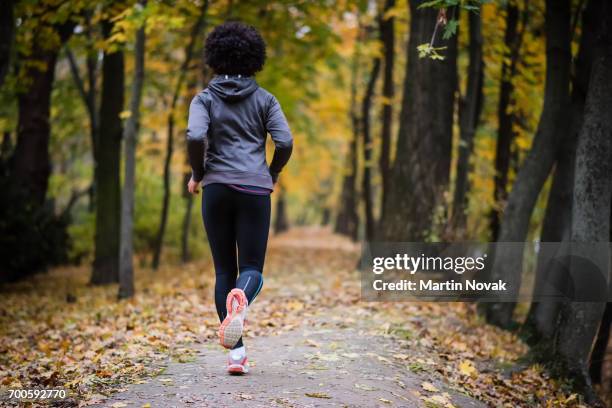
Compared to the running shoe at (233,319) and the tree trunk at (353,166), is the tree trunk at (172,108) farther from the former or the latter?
the running shoe at (233,319)

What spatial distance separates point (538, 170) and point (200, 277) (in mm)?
6522

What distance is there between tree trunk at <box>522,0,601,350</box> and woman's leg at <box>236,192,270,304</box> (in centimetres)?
485

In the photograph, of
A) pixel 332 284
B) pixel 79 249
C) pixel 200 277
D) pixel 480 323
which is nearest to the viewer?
pixel 480 323

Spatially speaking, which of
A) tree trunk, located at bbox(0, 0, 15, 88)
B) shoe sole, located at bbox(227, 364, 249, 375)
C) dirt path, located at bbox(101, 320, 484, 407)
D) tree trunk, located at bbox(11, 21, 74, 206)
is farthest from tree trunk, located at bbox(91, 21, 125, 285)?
shoe sole, located at bbox(227, 364, 249, 375)

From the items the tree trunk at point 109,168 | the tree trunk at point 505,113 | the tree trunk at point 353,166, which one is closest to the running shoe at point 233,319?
the tree trunk at point 505,113

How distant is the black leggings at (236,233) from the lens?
4.60 metres

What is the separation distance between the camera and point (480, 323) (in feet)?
29.9

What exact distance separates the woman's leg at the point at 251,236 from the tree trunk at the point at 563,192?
485cm

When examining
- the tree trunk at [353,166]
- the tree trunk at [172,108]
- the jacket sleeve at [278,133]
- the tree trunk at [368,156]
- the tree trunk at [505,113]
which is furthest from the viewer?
the tree trunk at [353,166]

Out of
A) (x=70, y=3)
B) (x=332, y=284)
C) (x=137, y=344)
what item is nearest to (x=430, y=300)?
(x=332, y=284)

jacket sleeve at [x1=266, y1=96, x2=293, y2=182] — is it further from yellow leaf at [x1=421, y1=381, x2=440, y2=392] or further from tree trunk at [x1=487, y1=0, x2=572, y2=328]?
tree trunk at [x1=487, y1=0, x2=572, y2=328]

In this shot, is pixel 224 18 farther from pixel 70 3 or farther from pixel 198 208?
pixel 198 208

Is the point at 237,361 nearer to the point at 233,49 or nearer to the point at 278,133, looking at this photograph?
the point at 278,133

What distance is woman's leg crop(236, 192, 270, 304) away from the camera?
4609 millimetres
